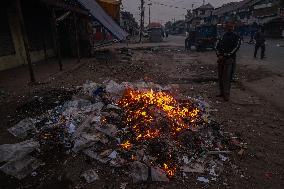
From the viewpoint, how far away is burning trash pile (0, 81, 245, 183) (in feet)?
14.2

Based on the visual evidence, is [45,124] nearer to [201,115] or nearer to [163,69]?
[201,115]

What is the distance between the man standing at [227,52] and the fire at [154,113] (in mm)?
2045

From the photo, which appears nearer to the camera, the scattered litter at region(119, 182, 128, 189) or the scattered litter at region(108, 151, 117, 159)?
the scattered litter at region(119, 182, 128, 189)

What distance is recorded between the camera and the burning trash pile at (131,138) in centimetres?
432

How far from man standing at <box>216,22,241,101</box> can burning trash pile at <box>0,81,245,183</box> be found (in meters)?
1.93

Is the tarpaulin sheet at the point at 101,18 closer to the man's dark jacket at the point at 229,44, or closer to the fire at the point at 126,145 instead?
the man's dark jacket at the point at 229,44

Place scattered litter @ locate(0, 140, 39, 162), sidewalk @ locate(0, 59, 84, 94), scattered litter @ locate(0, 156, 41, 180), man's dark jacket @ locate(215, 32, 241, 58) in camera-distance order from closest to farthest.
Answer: scattered litter @ locate(0, 156, 41, 180), scattered litter @ locate(0, 140, 39, 162), man's dark jacket @ locate(215, 32, 241, 58), sidewalk @ locate(0, 59, 84, 94)

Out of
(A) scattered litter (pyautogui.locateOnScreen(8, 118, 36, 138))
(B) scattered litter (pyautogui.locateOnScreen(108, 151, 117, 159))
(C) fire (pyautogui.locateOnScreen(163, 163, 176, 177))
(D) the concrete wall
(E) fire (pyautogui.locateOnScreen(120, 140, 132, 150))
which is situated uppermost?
(D) the concrete wall

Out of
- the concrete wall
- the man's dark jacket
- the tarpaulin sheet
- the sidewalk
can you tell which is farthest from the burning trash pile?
the tarpaulin sheet

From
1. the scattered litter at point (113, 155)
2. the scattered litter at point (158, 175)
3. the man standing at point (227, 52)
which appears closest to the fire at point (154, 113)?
the scattered litter at point (113, 155)

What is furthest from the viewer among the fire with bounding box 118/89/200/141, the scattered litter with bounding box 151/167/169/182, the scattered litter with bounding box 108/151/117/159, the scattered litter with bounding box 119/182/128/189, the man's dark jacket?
the man's dark jacket

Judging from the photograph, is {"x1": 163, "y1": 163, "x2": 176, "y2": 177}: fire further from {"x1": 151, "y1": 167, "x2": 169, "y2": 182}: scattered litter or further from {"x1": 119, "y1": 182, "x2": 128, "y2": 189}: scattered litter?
{"x1": 119, "y1": 182, "x2": 128, "y2": 189}: scattered litter

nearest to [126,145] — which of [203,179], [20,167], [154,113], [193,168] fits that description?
[154,113]

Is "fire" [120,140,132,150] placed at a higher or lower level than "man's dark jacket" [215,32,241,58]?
lower
